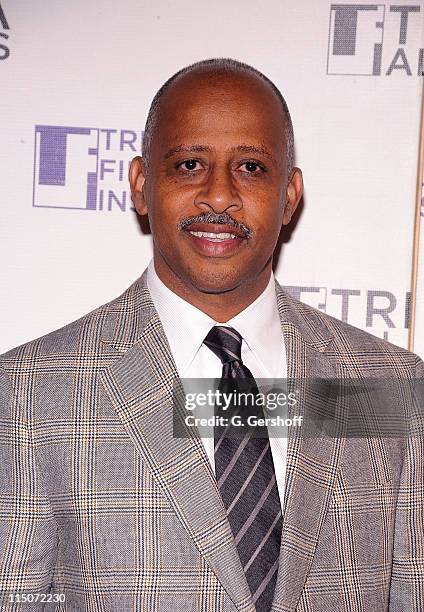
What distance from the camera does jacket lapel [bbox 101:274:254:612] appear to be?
131cm

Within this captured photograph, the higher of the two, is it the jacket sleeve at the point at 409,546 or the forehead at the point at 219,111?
the forehead at the point at 219,111

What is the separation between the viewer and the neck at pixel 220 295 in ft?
4.98

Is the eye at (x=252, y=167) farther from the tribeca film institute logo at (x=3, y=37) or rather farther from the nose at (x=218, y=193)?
the tribeca film institute logo at (x=3, y=37)

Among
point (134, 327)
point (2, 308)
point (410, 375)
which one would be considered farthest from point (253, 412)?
point (2, 308)

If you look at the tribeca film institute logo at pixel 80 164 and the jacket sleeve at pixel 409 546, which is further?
the tribeca film institute logo at pixel 80 164

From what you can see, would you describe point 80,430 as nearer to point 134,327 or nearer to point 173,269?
point 134,327

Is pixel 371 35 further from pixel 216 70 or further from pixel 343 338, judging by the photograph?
pixel 343 338

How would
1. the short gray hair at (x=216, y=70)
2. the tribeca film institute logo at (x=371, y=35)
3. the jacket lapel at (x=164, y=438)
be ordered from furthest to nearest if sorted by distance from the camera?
the tribeca film institute logo at (x=371, y=35), the short gray hair at (x=216, y=70), the jacket lapel at (x=164, y=438)

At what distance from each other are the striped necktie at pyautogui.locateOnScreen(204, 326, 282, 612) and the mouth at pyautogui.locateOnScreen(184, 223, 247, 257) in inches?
8.2

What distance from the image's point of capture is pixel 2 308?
1939mm

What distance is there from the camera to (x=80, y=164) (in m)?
1.94

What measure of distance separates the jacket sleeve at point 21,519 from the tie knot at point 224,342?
1.10 ft

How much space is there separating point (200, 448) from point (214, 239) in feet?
1.14

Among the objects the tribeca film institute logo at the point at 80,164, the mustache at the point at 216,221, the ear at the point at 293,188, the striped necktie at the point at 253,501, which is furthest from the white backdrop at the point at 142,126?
the striped necktie at the point at 253,501
